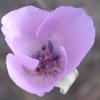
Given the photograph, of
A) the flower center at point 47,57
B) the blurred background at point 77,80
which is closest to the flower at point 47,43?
the flower center at point 47,57

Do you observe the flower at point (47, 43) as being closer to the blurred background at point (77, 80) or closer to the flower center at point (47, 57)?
the flower center at point (47, 57)

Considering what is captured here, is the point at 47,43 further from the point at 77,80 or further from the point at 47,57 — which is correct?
the point at 77,80

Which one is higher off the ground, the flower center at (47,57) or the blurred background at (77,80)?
the flower center at (47,57)

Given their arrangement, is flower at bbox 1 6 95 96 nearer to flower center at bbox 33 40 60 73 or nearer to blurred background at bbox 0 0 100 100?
flower center at bbox 33 40 60 73

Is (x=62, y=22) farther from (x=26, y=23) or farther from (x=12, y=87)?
(x=12, y=87)

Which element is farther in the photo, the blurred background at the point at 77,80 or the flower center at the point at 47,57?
the blurred background at the point at 77,80
